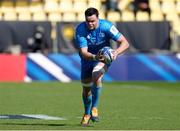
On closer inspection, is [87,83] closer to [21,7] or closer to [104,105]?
[104,105]

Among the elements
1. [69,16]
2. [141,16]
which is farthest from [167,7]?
[69,16]

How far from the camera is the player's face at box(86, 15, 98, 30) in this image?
11287 mm

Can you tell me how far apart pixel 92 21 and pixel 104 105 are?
497 cm

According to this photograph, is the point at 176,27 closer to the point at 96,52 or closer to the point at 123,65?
the point at 123,65

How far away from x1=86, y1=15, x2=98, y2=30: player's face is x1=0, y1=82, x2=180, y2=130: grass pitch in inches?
61.6

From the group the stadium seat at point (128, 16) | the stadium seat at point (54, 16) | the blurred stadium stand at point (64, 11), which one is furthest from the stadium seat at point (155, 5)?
the stadium seat at point (54, 16)

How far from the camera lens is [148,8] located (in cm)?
3038

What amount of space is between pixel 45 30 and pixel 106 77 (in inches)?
114

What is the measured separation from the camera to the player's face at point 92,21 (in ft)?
37.0

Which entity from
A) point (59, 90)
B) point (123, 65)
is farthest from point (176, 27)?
point (59, 90)

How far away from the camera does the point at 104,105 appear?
16.0m

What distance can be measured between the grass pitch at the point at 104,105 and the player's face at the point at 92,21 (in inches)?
61.6

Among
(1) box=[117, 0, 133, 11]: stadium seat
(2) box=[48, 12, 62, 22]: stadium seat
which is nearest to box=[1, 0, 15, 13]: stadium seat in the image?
(2) box=[48, 12, 62, 22]: stadium seat

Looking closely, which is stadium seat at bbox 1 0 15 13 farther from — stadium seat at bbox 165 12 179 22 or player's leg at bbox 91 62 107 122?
player's leg at bbox 91 62 107 122
